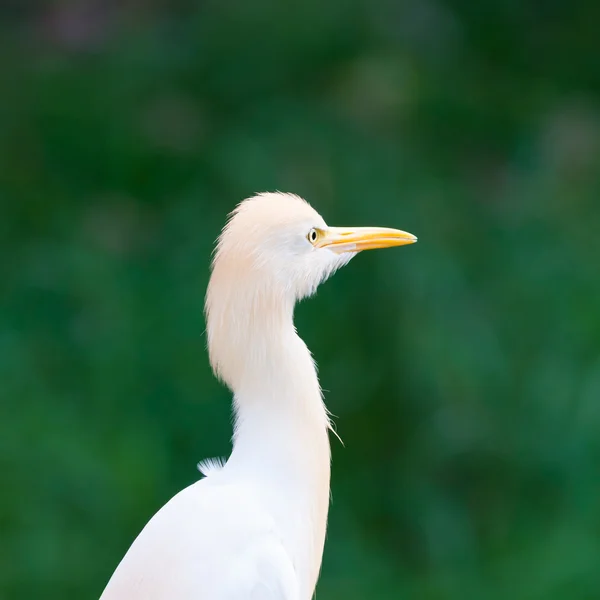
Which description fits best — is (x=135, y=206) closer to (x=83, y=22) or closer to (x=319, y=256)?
(x=83, y=22)

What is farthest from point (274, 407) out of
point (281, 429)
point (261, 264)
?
Answer: point (261, 264)

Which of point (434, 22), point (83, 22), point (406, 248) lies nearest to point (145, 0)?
point (83, 22)

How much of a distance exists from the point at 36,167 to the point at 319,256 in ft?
6.70

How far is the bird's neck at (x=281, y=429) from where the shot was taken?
1.16 m

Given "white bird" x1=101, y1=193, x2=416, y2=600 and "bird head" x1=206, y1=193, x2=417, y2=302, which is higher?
"bird head" x1=206, y1=193, x2=417, y2=302

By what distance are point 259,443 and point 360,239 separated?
24cm

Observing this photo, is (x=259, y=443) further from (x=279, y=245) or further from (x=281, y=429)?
(x=279, y=245)

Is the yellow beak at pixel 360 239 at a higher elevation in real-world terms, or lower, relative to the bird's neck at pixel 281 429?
higher

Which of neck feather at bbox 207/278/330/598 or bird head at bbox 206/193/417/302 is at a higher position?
bird head at bbox 206/193/417/302

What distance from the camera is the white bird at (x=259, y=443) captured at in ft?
3.67

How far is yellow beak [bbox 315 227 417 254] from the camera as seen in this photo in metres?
1.19

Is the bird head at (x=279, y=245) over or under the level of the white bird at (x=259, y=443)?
over

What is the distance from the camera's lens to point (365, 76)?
10.7 feet

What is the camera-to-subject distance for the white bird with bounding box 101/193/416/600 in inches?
44.1
